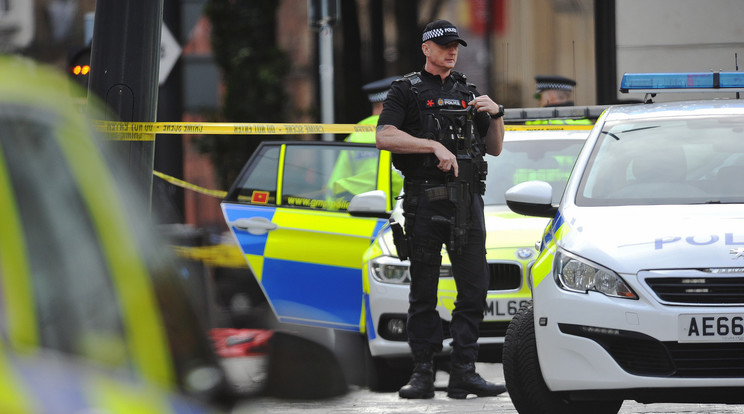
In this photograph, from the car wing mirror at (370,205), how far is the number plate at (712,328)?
2.52 metres

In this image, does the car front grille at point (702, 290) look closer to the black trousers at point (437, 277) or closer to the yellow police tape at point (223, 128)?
the black trousers at point (437, 277)

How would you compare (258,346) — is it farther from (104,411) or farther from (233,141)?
(233,141)

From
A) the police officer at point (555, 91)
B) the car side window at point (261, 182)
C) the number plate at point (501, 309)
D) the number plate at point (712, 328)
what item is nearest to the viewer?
the number plate at point (712, 328)

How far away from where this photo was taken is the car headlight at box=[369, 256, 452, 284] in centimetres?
673

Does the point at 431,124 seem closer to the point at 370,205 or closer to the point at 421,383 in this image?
the point at 370,205

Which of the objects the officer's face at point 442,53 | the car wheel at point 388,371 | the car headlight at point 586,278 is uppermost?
the officer's face at point 442,53

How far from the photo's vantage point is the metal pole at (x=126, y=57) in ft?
15.6

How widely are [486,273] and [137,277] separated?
4.72 m

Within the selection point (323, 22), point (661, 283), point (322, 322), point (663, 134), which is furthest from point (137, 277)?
point (323, 22)

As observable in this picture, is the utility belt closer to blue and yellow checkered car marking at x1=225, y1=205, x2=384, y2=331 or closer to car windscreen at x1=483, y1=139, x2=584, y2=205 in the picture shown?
blue and yellow checkered car marking at x1=225, y1=205, x2=384, y2=331

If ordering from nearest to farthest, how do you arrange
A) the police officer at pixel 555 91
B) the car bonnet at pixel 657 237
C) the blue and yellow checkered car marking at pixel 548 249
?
the car bonnet at pixel 657 237
the blue and yellow checkered car marking at pixel 548 249
the police officer at pixel 555 91

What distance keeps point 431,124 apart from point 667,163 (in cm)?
116

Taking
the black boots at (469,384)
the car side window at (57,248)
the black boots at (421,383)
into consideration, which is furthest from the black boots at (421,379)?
the car side window at (57,248)

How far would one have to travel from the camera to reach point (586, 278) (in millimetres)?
4809
